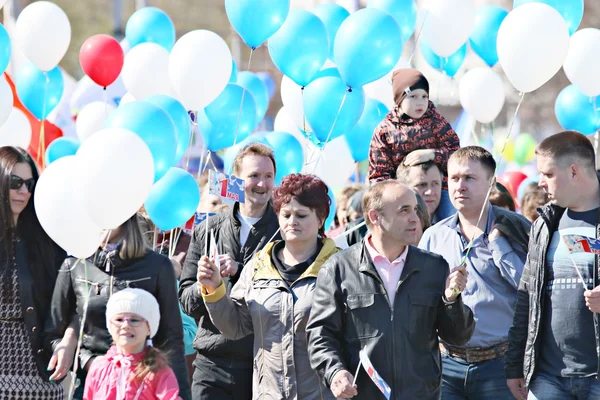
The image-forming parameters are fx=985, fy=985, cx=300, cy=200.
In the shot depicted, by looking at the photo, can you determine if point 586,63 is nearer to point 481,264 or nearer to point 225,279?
point 481,264

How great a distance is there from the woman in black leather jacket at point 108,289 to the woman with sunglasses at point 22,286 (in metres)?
0.12

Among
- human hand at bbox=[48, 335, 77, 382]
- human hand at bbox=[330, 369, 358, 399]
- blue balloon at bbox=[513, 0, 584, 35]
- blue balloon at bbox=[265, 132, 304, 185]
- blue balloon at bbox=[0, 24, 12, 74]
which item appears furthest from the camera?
blue balloon at bbox=[513, 0, 584, 35]

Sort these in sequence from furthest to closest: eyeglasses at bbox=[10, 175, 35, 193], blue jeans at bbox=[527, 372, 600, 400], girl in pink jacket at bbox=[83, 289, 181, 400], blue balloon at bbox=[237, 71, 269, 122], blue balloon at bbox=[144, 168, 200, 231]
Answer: blue balloon at bbox=[237, 71, 269, 122] < blue balloon at bbox=[144, 168, 200, 231] < eyeglasses at bbox=[10, 175, 35, 193] < blue jeans at bbox=[527, 372, 600, 400] < girl in pink jacket at bbox=[83, 289, 181, 400]

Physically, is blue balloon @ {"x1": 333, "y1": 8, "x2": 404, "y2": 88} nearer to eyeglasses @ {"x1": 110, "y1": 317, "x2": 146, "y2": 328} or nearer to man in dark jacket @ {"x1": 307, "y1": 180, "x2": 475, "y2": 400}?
man in dark jacket @ {"x1": 307, "y1": 180, "x2": 475, "y2": 400}

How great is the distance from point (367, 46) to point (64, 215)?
2771mm

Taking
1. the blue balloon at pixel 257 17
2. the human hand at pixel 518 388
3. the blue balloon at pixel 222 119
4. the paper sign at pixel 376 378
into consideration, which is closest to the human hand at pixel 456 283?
the paper sign at pixel 376 378

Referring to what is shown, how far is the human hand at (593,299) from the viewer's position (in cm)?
435

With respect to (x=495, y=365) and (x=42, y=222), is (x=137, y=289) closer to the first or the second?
(x=42, y=222)

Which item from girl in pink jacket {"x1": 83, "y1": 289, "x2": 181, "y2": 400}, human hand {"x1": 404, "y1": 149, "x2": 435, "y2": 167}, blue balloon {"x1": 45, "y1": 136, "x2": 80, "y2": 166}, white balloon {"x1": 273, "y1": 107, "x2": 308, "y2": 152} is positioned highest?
white balloon {"x1": 273, "y1": 107, "x2": 308, "y2": 152}

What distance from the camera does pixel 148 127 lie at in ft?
19.1

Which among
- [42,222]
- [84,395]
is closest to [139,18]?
[42,222]

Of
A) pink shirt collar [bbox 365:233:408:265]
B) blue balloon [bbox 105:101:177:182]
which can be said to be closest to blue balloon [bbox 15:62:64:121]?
blue balloon [bbox 105:101:177:182]

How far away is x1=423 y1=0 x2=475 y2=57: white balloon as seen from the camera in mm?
8539

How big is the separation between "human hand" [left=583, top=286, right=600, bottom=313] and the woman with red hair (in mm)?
1255
